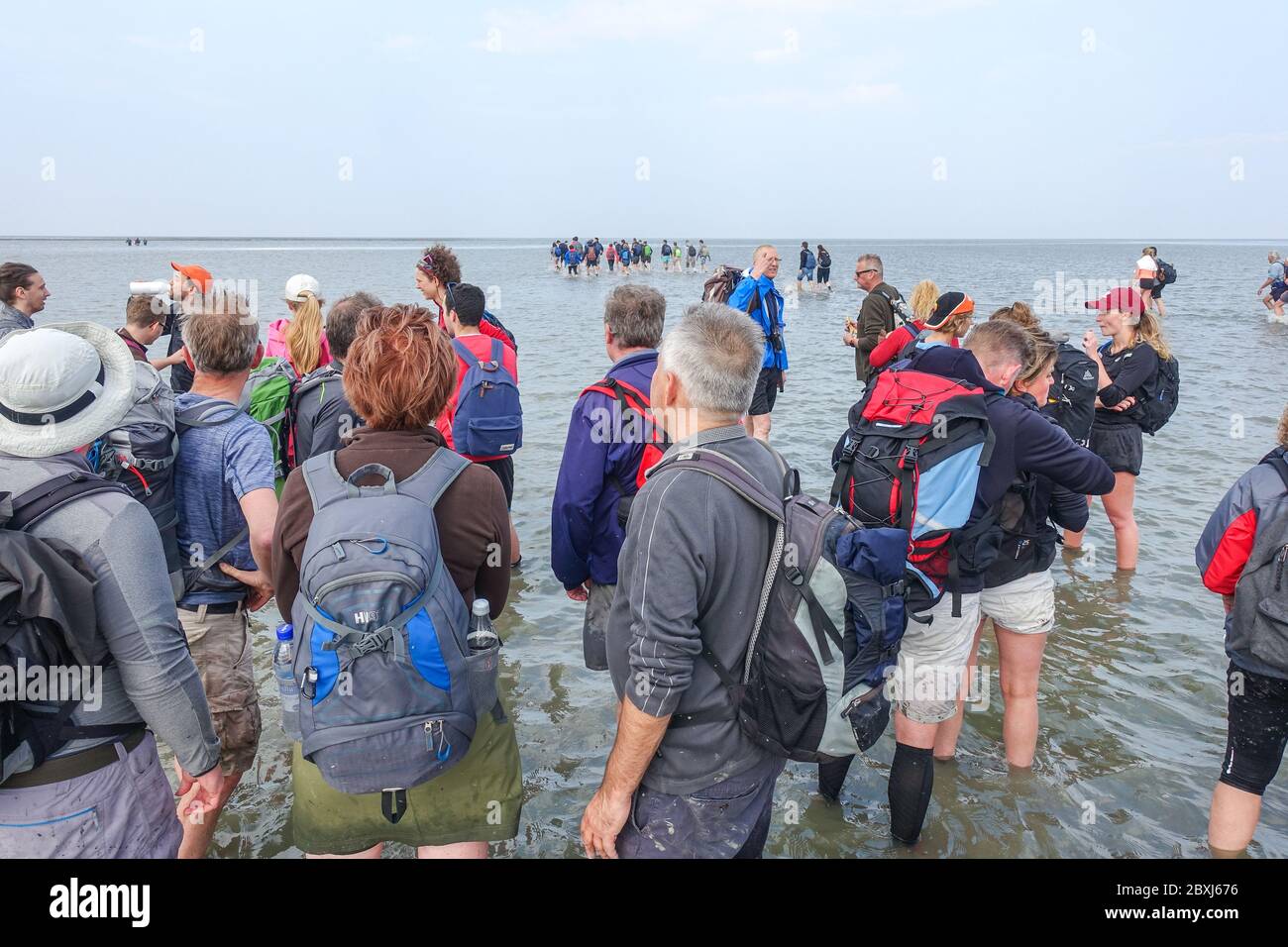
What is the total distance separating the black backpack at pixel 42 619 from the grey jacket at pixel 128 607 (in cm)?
3

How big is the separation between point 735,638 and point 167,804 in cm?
170

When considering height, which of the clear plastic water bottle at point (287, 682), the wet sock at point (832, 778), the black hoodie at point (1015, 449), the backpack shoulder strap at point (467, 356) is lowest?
the wet sock at point (832, 778)

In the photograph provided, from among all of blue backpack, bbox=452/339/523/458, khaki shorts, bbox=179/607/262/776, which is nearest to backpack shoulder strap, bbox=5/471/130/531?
khaki shorts, bbox=179/607/262/776

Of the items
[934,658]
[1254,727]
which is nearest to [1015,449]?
[934,658]

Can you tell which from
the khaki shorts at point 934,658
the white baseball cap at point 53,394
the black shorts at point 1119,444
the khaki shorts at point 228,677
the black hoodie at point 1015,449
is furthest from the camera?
the black shorts at point 1119,444

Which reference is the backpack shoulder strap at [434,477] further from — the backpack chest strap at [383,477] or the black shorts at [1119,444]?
the black shorts at [1119,444]

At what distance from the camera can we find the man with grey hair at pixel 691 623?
2.10 meters

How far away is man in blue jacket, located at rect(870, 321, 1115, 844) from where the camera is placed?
330 cm

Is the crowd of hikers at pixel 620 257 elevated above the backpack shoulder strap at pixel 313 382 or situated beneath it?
elevated above

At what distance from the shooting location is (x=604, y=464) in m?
3.34

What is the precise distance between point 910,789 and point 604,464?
1.98m

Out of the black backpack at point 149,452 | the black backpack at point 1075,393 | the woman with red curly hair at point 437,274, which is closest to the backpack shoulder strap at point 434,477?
the black backpack at point 149,452
